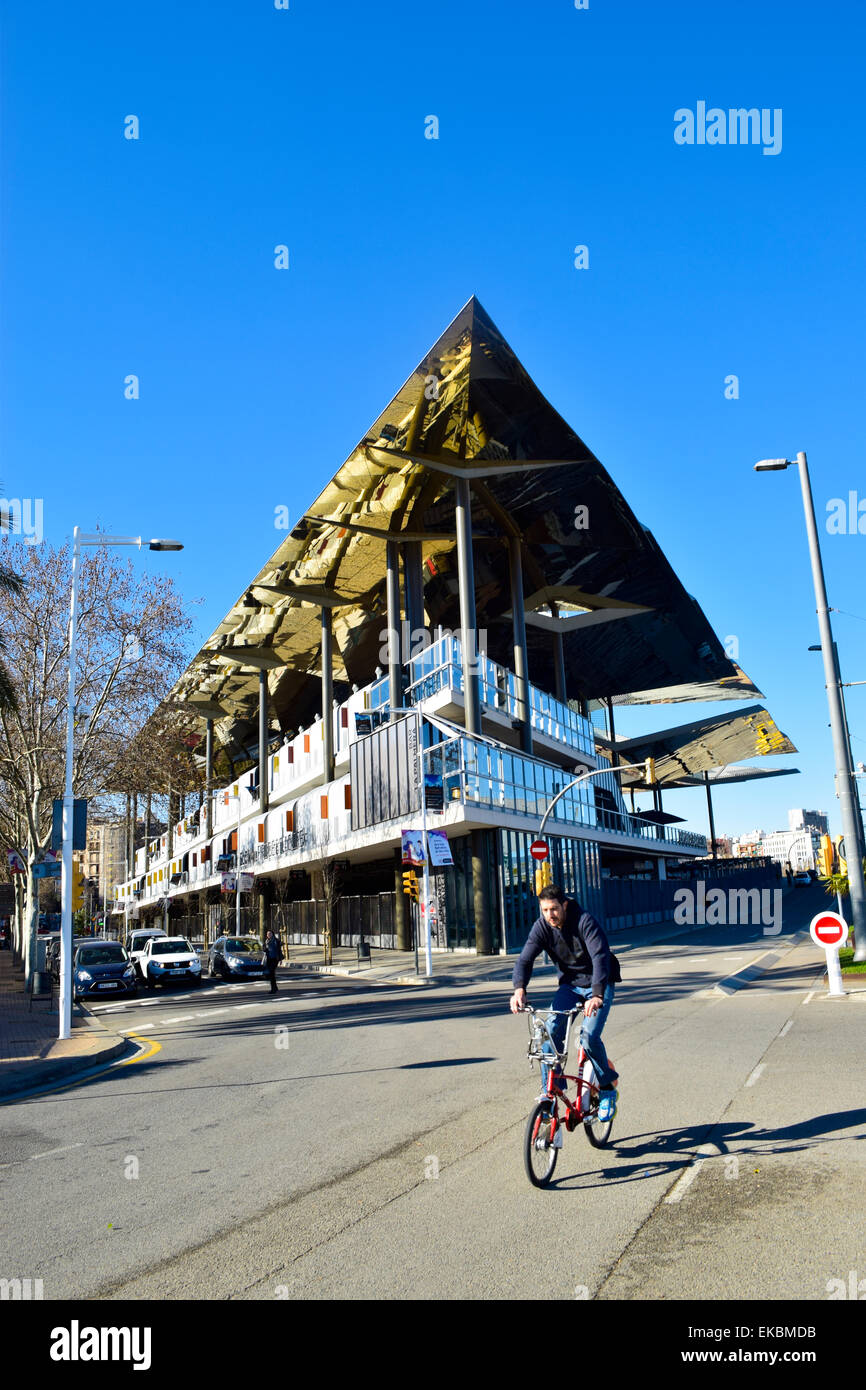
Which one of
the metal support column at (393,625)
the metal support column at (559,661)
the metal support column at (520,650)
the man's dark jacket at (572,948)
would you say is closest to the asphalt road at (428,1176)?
the man's dark jacket at (572,948)

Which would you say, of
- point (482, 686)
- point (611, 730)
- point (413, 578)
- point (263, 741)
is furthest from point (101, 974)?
point (611, 730)

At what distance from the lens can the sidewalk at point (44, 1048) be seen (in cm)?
1215

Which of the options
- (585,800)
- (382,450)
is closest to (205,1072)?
(382,450)

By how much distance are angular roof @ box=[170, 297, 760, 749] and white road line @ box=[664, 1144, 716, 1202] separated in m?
29.6

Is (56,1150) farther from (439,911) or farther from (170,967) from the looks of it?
(439,911)

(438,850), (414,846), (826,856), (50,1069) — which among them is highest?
(414,846)

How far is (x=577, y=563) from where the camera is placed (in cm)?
4612

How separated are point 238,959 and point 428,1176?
27157 mm

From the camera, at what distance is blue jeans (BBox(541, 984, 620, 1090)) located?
20.5 feet

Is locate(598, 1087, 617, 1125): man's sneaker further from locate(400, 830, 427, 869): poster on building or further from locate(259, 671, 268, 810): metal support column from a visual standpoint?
locate(259, 671, 268, 810): metal support column

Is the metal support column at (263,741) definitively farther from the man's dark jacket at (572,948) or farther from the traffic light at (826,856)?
the man's dark jacket at (572,948)

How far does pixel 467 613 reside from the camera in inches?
1441

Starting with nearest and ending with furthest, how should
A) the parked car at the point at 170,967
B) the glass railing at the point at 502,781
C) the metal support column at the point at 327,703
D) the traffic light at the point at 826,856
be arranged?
the traffic light at the point at 826,856
the parked car at the point at 170,967
the glass railing at the point at 502,781
the metal support column at the point at 327,703

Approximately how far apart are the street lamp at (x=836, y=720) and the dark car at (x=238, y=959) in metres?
18.7
